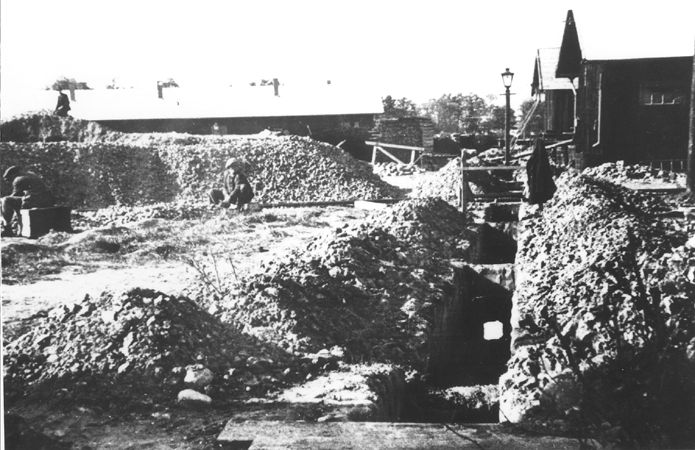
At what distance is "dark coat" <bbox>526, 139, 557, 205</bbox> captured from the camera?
444 inches

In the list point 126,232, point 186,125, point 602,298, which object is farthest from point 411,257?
point 186,125

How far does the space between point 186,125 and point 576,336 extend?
28.7m

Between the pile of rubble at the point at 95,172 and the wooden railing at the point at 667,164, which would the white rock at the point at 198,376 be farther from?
the pile of rubble at the point at 95,172

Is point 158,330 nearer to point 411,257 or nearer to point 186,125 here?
point 411,257

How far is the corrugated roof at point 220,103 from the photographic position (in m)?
30.8

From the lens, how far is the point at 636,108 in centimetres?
1525

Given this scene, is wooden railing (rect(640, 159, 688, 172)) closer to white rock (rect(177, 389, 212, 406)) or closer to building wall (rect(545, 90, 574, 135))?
building wall (rect(545, 90, 574, 135))

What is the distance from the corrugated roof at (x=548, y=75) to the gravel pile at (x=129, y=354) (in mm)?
15255

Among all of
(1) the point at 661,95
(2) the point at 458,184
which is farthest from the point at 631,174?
(2) the point at 458,184

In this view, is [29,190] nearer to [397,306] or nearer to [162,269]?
[162,269]

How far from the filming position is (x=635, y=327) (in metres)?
5.23

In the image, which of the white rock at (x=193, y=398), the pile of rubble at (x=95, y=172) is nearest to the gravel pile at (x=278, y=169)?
the pile of rubble at (x=95, y=172)

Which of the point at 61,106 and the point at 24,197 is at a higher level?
the point at 61,106

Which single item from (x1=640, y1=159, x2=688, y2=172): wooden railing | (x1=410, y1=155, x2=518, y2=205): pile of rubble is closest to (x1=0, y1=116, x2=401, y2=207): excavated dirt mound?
(x1=410, y1=155, x2=518, y2=205): pile of rubble
